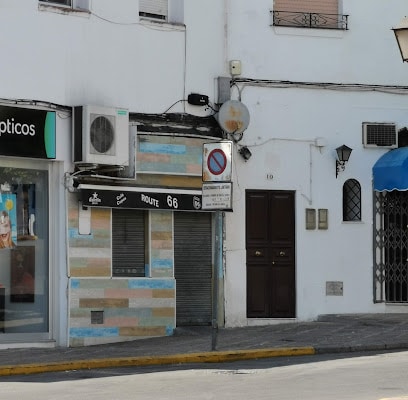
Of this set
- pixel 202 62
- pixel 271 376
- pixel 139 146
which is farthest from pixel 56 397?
pixel 202 62

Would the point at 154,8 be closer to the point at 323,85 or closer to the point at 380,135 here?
the point at 323,85

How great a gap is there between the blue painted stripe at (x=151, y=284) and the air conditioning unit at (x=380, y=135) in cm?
490

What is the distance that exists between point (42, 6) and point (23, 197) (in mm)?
3112

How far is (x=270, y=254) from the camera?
22.7 meters

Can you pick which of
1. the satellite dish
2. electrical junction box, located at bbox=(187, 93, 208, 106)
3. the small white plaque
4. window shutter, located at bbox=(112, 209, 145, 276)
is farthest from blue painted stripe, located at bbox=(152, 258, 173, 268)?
the small white plaque

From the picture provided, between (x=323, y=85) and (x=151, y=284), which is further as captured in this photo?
(x=323, y=85)

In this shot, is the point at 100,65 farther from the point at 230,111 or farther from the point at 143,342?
the point at 143,342

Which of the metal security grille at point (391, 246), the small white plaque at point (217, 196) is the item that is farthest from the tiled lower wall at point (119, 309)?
the metal security grille at point (391, 246)

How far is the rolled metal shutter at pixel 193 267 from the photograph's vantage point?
21.8m

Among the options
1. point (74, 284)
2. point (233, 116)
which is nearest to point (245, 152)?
point (233, 116)

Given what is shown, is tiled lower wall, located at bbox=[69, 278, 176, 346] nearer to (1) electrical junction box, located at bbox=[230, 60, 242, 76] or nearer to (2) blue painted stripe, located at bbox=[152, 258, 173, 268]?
(2) blue painted stripe, located at bbox=[152, 258, 173, 268]

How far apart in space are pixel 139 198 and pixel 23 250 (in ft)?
7.19

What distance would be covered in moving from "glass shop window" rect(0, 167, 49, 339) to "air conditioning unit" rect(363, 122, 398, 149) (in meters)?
6.55

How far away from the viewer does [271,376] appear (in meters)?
15.3
